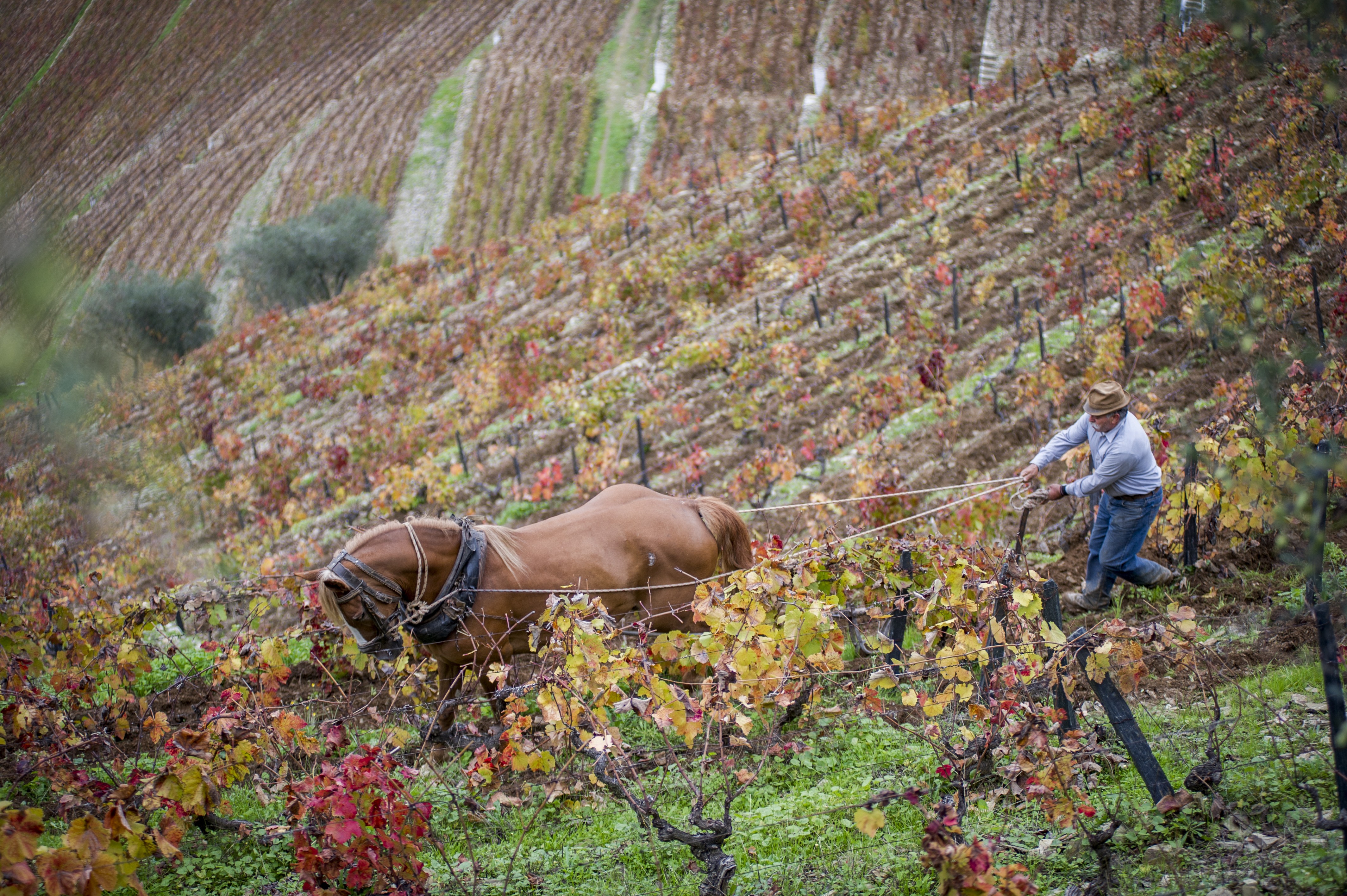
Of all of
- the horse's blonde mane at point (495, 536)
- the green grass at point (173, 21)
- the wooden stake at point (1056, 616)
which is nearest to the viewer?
the wooden stake at point (1056, 616)

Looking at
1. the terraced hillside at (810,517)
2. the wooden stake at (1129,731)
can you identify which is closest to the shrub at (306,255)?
the terraced hillside at (810,517)

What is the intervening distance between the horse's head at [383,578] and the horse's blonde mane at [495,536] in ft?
0.04

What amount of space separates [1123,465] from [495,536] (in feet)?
13.1

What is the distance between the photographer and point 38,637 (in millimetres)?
4984

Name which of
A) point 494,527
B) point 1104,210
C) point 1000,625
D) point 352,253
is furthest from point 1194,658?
point 352,253

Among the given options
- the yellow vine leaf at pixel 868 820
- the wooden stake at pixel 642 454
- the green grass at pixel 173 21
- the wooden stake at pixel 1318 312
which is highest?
the green grass at pixel 173 21

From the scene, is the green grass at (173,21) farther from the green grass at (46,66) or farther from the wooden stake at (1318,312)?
the wooden stake at (1318,312)

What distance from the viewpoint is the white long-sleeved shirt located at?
4883mm

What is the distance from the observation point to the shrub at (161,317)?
1756cm

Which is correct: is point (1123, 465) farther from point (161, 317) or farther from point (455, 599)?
point (161, 317)

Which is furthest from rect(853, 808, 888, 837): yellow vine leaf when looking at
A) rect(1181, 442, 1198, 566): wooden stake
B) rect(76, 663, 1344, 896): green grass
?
rect(1181, 442, 1198, 566): wooden stake

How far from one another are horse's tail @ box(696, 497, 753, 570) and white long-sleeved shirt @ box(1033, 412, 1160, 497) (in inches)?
85.5

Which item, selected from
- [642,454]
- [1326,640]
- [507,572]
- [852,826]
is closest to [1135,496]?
[1326,640]

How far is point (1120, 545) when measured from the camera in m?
5.12
